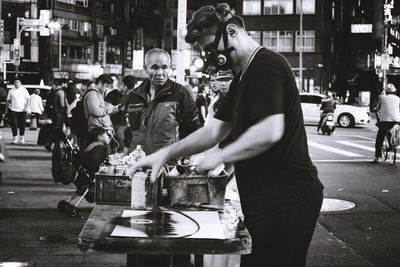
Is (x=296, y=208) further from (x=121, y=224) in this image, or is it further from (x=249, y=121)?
(x=121, y=224)

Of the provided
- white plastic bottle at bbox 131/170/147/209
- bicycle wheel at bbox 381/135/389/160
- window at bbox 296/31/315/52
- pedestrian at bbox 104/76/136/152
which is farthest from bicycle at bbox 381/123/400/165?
window at bbox 296/31/315/52

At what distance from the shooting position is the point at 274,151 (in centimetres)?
282

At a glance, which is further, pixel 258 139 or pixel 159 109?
pixel 159 109

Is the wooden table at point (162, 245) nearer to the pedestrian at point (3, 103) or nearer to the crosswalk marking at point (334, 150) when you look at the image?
the crosswalk marking at point (334, 150)

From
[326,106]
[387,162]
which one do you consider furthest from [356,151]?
[326,106]

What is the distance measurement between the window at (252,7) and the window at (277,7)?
2.43 feet

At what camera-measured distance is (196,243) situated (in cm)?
288

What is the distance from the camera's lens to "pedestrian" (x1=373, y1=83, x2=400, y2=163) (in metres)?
15.8

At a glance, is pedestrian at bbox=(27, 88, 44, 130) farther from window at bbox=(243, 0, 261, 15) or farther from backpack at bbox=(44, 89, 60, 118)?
window at bbox=(243, 0, 261, 15)

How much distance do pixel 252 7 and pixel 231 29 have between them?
62.4 meters

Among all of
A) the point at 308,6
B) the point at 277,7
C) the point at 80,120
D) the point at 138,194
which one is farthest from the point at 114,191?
the point at 277,7

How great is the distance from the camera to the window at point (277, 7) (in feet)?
205

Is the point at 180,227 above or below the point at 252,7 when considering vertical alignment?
below

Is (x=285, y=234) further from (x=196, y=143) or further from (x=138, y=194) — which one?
(x=138, y=194)
